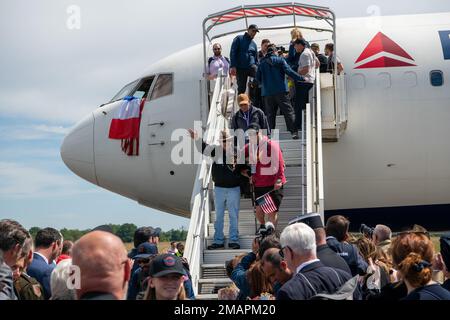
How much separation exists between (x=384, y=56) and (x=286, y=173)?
4.13 metres

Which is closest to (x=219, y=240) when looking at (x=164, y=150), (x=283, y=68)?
(x=283, y=68)

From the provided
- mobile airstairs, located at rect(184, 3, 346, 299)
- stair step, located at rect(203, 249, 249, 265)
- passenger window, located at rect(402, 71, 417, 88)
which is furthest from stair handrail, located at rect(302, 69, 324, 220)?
passenger window, located at rect(402, 71, 417, 88)

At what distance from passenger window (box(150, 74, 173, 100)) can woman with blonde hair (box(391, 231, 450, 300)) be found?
34.1 feet

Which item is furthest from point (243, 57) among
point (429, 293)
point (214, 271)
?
point (429, 293)

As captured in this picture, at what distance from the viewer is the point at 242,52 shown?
46.1ft

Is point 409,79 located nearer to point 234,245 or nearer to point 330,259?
point 234,245

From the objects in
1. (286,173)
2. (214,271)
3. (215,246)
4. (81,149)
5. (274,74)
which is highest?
(274,74)

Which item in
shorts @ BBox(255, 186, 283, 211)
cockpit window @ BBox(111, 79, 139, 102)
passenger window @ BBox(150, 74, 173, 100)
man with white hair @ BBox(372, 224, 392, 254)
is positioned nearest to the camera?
man with white hair @ BBox(372, 224, 392, 254)

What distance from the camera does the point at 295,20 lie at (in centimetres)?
1598

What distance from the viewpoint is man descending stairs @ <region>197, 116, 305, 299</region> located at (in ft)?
34.4

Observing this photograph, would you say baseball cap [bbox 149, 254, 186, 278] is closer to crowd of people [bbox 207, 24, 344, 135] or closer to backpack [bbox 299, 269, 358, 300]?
backpack [bbox 299, 269, 358, 300]

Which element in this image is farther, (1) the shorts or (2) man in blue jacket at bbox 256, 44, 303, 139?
(2) man in blue jacket at bbox 256, 44, 303, 139

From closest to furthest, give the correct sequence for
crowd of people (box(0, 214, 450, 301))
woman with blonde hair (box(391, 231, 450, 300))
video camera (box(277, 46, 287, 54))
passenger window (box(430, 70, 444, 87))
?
crowd of people (box(0, 214, 450, 301))
woman with blonde hair (box(391, 231, 450, 300))
video camera (box(277, 46, 287, 54))
passenger window (box(430, 70, 444, 87))
